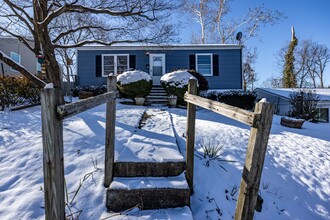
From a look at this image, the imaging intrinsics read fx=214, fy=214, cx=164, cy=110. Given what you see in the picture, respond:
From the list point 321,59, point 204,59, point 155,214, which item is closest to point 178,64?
point 204,59

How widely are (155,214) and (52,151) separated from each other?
130 centimetres

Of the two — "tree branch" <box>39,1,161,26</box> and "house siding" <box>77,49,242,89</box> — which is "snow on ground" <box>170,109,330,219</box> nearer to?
"tree branch" <box>39,1,161,26</box>

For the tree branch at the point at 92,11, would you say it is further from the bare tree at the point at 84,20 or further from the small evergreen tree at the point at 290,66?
the small evergreen tree at the point at 290,66

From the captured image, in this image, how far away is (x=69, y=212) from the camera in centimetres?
218

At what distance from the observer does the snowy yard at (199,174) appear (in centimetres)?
239

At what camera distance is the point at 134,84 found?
8.62 metres

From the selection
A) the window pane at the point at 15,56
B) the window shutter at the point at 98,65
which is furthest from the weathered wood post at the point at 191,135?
the window pane at the point at 15,56

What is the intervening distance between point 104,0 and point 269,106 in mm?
7234

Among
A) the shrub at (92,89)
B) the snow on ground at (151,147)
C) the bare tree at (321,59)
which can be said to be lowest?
the snow on ground at (151,147)

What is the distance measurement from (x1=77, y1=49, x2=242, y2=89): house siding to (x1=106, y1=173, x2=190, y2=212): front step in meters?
11.6

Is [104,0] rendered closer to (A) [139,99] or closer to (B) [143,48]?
(A) [139,99]

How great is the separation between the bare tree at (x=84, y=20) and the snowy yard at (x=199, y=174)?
2.89 meters

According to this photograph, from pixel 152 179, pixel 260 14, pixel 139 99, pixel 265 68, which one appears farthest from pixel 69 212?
pixel 265 68

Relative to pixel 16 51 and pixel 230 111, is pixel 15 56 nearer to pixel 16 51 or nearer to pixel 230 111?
pixel 16 51
